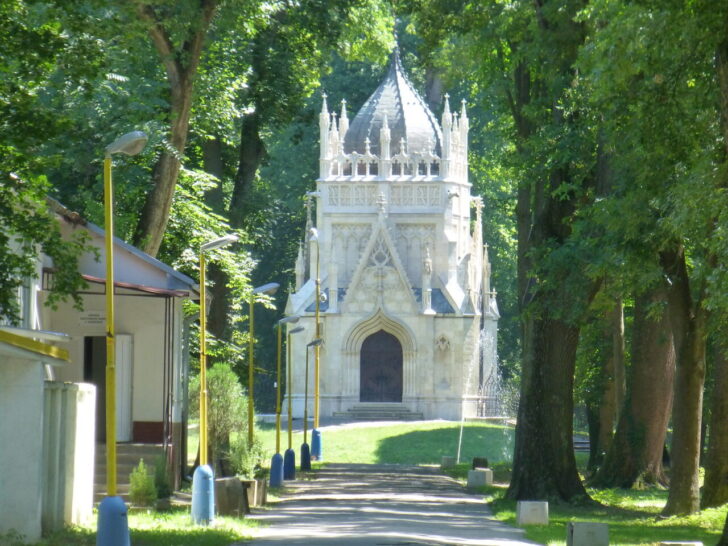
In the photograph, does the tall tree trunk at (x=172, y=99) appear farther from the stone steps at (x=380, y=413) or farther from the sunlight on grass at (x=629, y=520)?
the stone steps at (x=380, y=413)

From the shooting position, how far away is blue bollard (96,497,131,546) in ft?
48.9

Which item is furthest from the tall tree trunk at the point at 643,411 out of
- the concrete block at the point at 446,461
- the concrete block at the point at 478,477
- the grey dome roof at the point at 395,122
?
the grey dome roof at the point at 395,122

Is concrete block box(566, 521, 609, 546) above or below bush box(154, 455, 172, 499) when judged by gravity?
below

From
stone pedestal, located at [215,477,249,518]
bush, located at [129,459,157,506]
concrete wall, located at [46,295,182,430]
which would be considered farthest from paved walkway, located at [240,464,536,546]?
concrete wall, located at [46,295,182,430]

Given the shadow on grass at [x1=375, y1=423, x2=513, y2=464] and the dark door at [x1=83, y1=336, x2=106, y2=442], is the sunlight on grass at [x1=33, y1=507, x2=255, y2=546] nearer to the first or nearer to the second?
the dark door at [x1=83, y1=336, x2=106, y2=442]

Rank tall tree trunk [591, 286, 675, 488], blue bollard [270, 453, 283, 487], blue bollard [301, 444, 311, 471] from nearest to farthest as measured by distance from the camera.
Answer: blue bollard [270, 453, 283, 487] < tall tree trunk [591, 286, 675, 488] < blue bollard [301, 444, 311, 471]

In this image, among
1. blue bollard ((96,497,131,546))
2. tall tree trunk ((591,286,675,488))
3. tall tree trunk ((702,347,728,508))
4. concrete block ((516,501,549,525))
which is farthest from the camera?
tall tree trunk ((591,286,675,488))

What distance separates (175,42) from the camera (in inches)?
892

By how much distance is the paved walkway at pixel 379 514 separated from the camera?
59.2 ft

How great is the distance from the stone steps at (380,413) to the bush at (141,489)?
34.3m

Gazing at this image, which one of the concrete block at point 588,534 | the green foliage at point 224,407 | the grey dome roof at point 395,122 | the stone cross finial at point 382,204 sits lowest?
the concrete block at point 588,534

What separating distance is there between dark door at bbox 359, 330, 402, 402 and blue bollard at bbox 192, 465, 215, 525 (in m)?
38.8

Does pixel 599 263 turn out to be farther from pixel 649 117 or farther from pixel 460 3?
pixel 460 3

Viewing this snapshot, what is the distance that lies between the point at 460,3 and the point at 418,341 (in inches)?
1242
